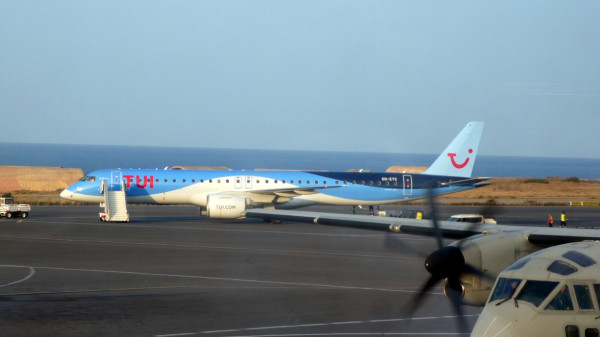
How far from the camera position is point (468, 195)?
248ft

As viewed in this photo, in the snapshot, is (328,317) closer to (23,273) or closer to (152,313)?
(152,313)

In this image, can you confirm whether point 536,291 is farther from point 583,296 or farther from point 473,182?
point 473,182

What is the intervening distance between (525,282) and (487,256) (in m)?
2.92

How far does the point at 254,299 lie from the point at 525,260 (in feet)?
37.1

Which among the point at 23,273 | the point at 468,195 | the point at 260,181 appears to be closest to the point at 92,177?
the point at 260,181

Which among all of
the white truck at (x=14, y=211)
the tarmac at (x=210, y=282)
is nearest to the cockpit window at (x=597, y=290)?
the tarmac at (x=210, y=282)

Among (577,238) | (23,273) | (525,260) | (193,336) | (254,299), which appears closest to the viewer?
(525,260)

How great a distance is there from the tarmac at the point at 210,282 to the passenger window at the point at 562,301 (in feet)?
11.2

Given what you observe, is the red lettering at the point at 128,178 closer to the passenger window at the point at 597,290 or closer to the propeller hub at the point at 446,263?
the propeller hub at the point at 446,263

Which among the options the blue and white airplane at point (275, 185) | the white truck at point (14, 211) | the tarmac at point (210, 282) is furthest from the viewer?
the white truck at point (14, 211)

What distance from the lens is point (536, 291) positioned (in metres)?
10.4

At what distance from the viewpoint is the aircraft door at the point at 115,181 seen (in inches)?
1752

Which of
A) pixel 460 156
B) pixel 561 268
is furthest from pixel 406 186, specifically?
pixel 561 268

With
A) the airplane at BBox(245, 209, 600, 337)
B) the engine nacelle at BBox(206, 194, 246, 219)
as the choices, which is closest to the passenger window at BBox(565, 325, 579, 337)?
the airplane at BBox(245, 209, 600, 337)
